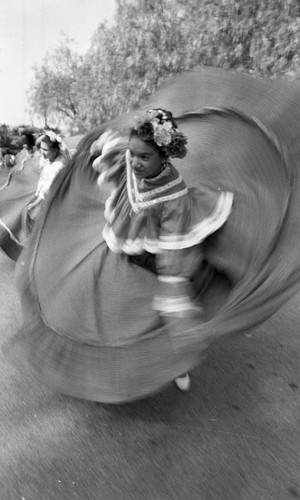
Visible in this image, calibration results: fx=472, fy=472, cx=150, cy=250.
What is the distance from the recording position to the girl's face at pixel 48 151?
14.2 feet

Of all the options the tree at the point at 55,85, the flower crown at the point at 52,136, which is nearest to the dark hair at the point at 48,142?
the flower crown at the point at 52,136

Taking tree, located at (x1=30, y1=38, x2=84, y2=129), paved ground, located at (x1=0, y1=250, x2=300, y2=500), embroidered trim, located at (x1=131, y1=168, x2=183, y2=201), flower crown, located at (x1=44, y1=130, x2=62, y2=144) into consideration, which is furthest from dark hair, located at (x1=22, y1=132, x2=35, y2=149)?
tree, located at (x1=30, y1=38, x2=84, y2=129)

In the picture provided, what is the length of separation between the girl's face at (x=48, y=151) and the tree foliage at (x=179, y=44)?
317cm

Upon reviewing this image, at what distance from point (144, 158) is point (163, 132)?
0.14 metres

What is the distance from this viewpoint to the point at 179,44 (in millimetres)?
11148

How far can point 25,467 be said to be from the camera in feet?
6.97

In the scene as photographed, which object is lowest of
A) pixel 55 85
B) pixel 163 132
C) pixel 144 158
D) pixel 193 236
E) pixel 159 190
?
pixel 55 85

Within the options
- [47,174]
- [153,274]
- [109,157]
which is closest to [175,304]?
[153,274]

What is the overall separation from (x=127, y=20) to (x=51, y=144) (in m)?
10.3

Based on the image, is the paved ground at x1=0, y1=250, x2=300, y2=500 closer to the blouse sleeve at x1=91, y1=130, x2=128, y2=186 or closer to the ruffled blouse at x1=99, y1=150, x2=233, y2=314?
the ruffled blouse at x1=99, y1=150, x2=233, y2=314

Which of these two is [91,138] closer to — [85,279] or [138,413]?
[85,279]

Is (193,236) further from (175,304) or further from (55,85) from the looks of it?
(55,85)

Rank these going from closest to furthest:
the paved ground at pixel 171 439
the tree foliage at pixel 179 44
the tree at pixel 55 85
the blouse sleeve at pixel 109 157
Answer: the paved ground at pixel 171 439
the blouse sleeve at pixel 109 157
the tree foliage at pixel 179 44
the tree at pixel 55 85

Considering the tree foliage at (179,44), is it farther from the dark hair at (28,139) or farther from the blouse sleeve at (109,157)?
the blouse sleeve at (109,157)
